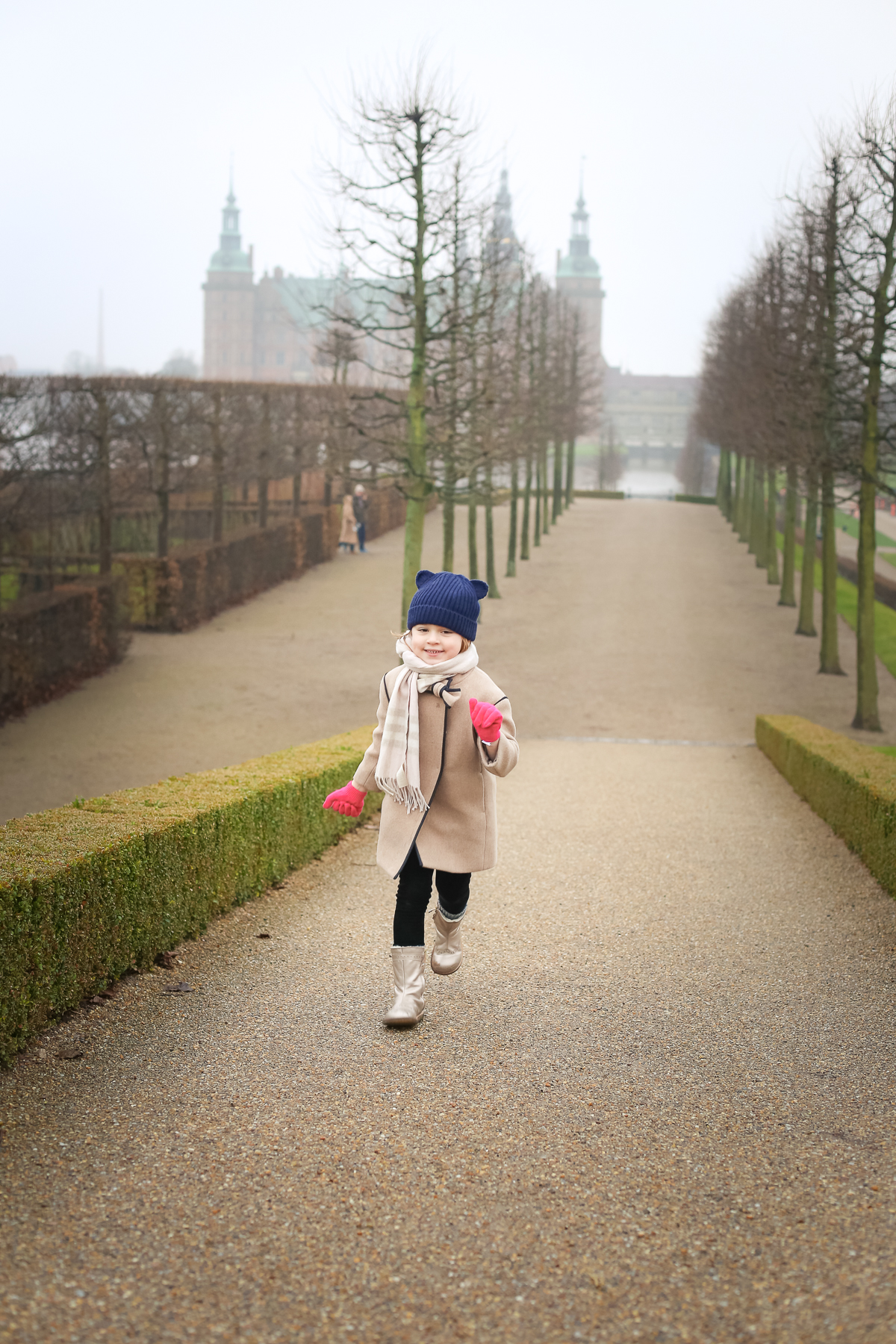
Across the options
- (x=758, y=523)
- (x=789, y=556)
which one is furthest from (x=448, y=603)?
(x=758, y=523)

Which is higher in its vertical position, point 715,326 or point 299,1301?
point 715,326

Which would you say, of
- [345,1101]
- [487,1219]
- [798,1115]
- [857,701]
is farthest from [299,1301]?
[857,701]

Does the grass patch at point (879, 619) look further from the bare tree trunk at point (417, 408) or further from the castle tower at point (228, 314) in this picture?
the castle tower at point (228, 314)

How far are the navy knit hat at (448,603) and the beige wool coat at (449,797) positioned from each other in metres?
0.16

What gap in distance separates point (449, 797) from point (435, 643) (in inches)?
19.7

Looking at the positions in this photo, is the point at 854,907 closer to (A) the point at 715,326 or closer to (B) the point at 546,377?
(B) the point at 546,377

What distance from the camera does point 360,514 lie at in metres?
30.8

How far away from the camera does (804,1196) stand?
9.44 ft

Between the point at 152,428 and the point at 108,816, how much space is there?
1922 centimetres

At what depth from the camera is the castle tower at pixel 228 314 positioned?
150 meters

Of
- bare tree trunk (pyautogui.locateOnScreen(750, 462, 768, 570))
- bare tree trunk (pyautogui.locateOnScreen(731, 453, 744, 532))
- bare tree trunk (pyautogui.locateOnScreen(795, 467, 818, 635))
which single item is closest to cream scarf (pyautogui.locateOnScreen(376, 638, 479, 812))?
bare tree trunk (pyautogui.locateOnScreen(795, 467, 818, 635))

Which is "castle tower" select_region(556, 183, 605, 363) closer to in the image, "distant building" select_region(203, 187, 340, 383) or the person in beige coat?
"distant building" select_region(203, 187, 340, 383)

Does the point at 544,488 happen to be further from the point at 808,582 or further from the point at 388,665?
→ the point at 388,665

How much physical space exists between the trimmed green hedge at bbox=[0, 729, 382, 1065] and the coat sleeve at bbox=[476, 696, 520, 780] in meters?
1.35
